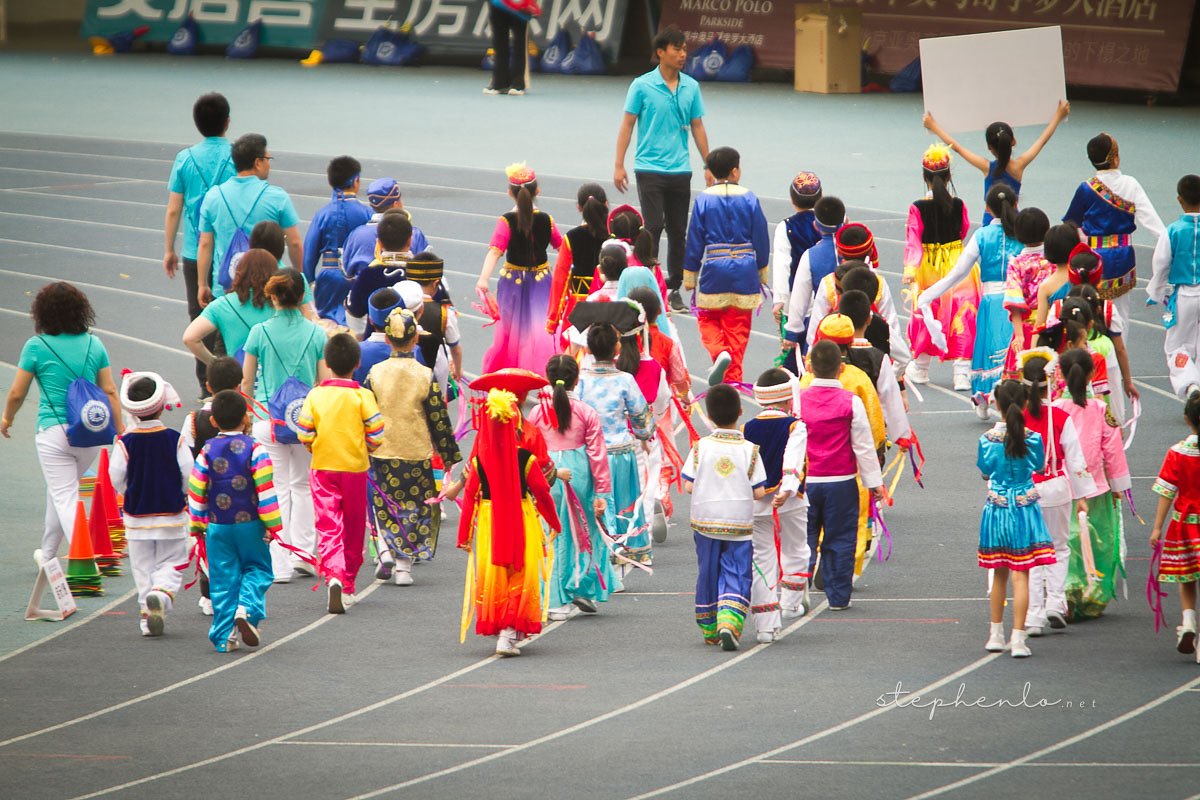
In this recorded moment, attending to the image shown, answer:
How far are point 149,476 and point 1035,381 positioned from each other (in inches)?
170

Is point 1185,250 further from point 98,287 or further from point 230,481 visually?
point 98,287

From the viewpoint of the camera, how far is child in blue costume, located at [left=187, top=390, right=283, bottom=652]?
27.7 feet

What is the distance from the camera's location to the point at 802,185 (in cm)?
1186

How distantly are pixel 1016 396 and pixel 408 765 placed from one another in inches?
127

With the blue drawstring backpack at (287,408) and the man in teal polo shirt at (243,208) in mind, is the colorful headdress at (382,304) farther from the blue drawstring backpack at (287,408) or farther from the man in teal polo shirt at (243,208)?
the man in teal polo shirt at (243,208)

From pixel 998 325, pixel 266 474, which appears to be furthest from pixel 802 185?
pixel 266 474

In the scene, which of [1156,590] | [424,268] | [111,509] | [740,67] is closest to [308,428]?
[424,268]

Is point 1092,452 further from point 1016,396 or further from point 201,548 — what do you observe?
point 201,548

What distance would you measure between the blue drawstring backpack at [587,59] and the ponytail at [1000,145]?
20347 millimetres

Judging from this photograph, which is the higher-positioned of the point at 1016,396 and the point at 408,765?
the point at 1016,396

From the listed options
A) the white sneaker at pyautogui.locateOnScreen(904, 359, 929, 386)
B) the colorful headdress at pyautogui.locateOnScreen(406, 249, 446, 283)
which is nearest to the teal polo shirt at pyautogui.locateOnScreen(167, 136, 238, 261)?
the colorful headdress at pyautogui.locateOnScreen(406, 249, 446, 283)

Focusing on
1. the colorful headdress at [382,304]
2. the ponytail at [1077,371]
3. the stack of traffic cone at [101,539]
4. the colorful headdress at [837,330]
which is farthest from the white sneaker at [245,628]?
the ponytail at [1077,371]

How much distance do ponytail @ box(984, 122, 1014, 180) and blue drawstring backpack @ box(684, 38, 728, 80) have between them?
18.8 metres

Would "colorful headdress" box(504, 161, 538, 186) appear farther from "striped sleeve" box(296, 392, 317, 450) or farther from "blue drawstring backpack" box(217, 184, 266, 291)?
"striped sleeve" box(296, 392, 317, 450)
